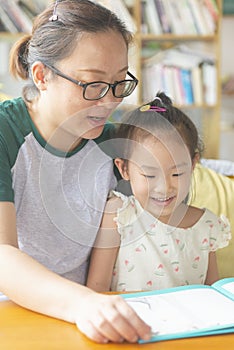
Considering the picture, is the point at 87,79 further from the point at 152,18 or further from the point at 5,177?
the point at 152,18

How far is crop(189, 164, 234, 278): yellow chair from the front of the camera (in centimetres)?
187

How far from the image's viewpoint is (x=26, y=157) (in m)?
1.43

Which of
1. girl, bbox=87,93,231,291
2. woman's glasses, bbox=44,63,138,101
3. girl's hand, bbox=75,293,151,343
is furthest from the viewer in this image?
girl, bbox=87,93,231,291

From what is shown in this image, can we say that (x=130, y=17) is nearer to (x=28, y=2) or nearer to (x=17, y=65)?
(x=28, y=2)

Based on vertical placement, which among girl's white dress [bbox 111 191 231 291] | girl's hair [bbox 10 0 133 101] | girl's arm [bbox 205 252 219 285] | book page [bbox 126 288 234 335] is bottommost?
girl's arm [bbox 205 252 219 285]

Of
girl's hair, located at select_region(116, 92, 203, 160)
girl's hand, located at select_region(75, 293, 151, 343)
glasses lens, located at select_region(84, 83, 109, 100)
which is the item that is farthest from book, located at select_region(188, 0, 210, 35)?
girl's hand, located at select_region(75, 293, 151, 343)

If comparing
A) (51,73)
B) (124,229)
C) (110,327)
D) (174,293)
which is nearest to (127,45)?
(51,73)

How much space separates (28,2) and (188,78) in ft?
3.98

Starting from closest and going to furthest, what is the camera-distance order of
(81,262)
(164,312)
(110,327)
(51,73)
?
(110,327), (164,312), (51,73), (81,262)

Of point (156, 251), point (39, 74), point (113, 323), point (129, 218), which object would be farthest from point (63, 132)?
point (113, 323)

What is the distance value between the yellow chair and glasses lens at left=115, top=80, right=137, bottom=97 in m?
0.54

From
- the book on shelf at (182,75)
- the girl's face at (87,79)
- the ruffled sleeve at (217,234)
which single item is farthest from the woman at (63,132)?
the book on shelf at (182,75)

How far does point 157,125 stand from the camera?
4.84ft

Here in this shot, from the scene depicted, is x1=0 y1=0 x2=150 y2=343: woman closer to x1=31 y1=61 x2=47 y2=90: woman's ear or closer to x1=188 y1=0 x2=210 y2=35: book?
x1=31 y1=61 x2=47 y2=90: woman's ear
